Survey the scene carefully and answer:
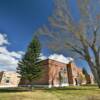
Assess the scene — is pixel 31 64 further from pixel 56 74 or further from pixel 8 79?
pixel 8 79

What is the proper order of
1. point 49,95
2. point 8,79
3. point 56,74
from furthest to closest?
point 8,79 < point 56,74 < point 49,95

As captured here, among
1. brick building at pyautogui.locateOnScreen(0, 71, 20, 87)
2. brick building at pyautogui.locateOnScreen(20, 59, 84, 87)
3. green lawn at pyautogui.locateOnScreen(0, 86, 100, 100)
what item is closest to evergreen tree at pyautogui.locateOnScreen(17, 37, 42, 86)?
brick building at pyautogui.locateOnScreen(20, 59, 84, 87)

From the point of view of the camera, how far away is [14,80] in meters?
43.3

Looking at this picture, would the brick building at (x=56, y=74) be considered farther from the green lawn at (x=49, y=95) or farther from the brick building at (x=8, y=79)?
A: the green lawn at (x=49, y=95)

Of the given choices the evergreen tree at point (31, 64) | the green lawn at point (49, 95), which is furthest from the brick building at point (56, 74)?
the green lawn at point (49, 95)

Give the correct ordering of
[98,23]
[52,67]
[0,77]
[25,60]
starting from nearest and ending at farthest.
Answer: [98,23], [25,60], [52,67], [0,77]

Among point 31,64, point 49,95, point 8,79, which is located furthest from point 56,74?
point 49,95

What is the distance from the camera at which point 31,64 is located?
2636 centimetres

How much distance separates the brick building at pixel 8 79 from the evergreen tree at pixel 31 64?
17080 millimetres

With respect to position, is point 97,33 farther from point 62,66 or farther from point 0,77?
point 0,77

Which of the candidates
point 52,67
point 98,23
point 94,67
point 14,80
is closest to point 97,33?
point 98,23

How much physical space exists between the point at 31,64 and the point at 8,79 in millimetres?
19211

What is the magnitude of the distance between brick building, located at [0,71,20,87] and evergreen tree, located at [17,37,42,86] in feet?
56.0

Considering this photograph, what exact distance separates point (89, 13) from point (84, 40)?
3.90m
